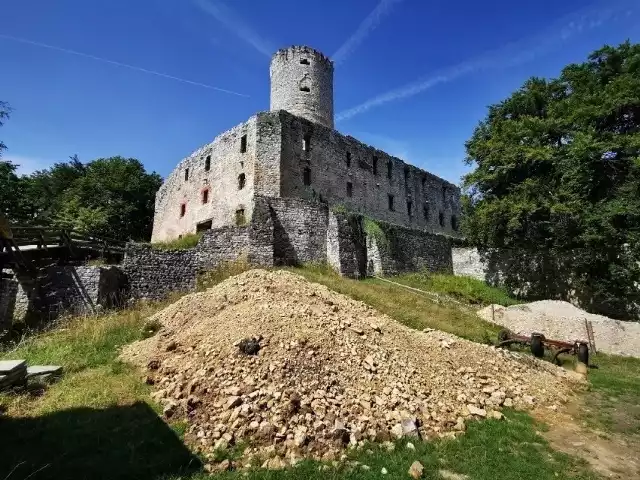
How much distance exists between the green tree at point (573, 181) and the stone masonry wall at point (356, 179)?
6.15 meters

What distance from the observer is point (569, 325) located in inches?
594

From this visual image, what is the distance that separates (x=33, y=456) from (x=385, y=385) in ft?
18.3

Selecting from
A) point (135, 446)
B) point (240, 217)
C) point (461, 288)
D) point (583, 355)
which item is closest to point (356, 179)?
point (240, 217)

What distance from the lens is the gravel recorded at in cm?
1442

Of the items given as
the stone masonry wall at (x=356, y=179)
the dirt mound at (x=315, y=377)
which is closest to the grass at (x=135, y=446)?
the dirt mound at (x=315, y=377)

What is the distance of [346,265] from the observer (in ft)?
63.3

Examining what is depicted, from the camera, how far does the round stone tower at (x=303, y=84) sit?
2797cm

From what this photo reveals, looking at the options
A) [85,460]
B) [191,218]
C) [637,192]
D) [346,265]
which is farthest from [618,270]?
[191,218]

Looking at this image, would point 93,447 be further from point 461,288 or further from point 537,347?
point 461,288

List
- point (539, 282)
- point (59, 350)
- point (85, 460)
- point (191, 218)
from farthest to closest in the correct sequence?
1. point (191, 218)
2. point (539, 282)
3. point (59, 350)
4. point (85, 460)

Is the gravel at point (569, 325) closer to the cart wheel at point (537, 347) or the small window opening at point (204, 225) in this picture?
the cart wheel at point (537, 347)

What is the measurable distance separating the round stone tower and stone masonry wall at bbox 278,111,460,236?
299 cm

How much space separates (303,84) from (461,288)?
675 inches

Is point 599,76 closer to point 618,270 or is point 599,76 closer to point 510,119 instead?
point 510,119
